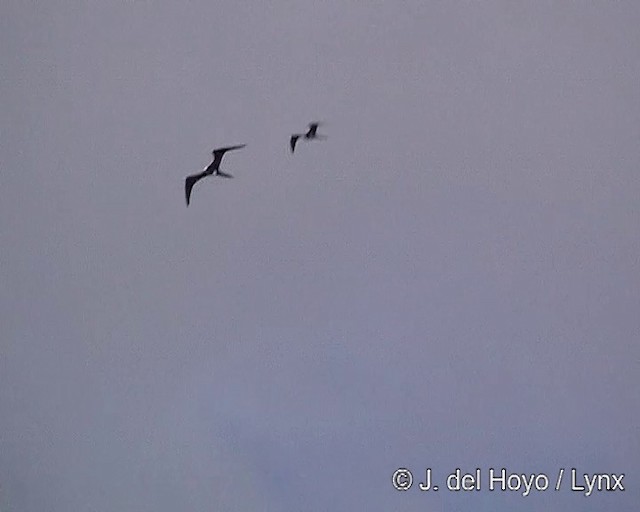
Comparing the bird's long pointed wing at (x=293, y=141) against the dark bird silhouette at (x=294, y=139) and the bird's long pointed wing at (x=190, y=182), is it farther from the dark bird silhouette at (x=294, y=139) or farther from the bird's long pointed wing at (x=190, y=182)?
the bird's long pointed wing at (x=190, y=182)

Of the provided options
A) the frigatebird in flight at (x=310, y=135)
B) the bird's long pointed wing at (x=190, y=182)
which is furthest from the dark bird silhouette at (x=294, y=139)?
the bird's long pointed wing at (x=190, y=182)

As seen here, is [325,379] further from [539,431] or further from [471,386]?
[539,431]

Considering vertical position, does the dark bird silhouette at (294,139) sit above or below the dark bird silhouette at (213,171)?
above

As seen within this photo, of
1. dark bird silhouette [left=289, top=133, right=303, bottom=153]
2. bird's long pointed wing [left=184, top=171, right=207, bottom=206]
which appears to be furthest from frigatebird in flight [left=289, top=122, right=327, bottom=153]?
bird's long pointed wing [left=184, top=171, right=207, bottom=206]

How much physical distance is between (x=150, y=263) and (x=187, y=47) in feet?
1.30

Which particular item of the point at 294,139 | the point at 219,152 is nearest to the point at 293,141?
the point at 294,139

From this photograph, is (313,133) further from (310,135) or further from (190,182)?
(190,182)

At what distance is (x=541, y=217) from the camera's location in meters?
1.42

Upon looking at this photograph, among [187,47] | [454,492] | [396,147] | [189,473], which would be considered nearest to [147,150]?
[187,47]

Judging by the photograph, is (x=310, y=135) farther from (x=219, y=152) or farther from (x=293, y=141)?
(x=219, y=152)

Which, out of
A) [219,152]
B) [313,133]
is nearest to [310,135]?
[313,133]

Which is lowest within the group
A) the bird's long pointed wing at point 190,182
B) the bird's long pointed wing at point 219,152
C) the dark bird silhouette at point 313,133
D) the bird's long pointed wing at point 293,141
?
the bird's long pointed wing at point 190,182

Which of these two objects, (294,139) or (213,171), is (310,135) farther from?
(213,171)

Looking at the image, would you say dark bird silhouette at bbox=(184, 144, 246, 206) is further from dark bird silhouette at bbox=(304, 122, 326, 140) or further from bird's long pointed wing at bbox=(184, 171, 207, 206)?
dark bird silhouette at bbox=(304, 122, 326, 140)
